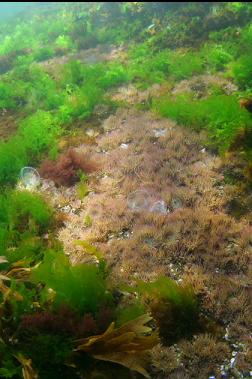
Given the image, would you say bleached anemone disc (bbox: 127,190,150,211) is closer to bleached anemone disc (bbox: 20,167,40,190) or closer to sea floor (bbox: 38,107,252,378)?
sea floor (bbox: 38,107,252,378)

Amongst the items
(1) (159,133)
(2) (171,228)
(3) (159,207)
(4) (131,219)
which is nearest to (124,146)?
(1) (159,133)

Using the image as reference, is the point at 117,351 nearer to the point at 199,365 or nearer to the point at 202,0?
the point at 199,365

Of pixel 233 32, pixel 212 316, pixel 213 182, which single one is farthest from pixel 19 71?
pixel 212 316

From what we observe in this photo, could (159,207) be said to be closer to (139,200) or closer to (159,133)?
(139,200)

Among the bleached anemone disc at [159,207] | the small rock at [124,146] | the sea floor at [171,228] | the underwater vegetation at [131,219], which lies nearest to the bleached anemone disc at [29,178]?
the underwater vegetation at [131,219]

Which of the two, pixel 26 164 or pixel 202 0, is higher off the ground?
pixel 202 0

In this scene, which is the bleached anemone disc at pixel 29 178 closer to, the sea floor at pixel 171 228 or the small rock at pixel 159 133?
the sea floor at pixel 171 228

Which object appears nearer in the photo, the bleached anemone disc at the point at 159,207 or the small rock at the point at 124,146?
the bleached anemone disc at the point at 159,207
